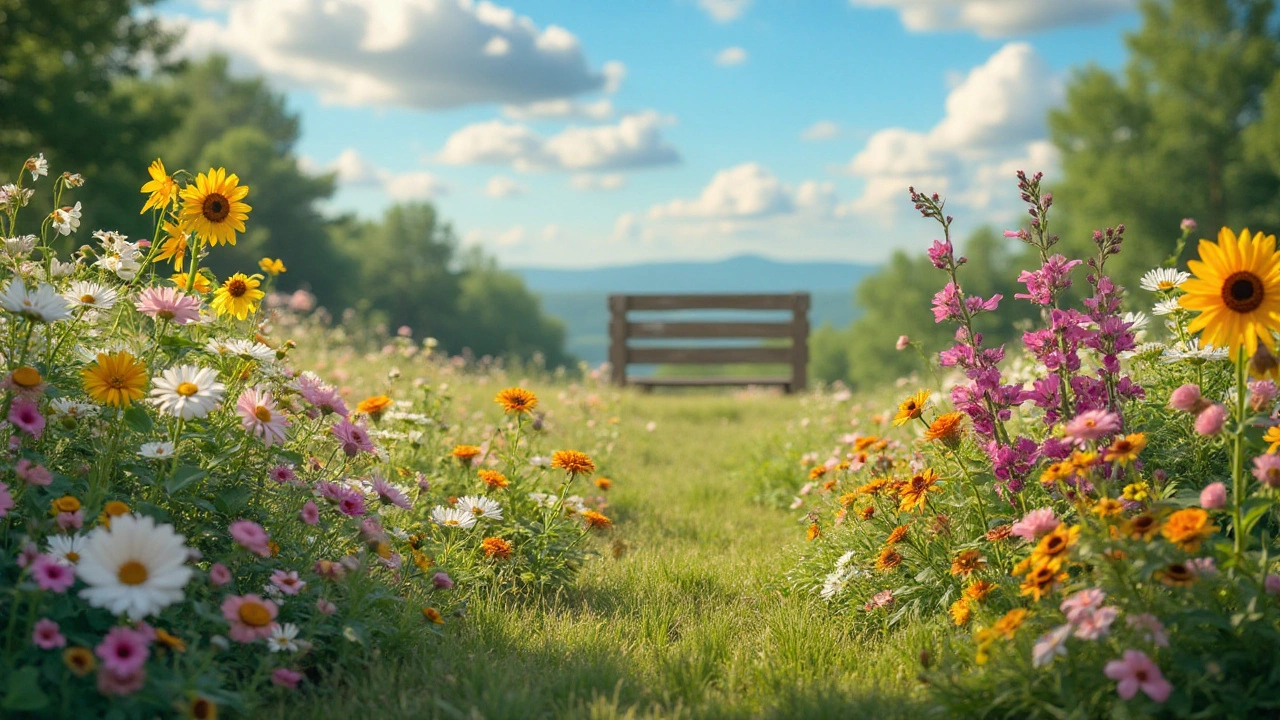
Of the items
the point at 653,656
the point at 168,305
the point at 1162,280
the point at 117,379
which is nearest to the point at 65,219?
the point at 168,305

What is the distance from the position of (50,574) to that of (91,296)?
927 millimetres

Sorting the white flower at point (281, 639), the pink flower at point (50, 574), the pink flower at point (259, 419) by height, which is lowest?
the white flower at point (281, 639)

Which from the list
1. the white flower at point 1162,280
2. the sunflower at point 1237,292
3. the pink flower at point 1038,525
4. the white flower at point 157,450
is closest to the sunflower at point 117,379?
the white flower at point 157,450

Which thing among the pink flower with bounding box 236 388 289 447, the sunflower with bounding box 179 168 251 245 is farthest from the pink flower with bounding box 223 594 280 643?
the sunflower with bounding box 179 168 251 245

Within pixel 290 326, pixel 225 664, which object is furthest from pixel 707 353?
pixel 225 664

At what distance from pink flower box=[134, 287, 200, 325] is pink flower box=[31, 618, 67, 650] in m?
0.85

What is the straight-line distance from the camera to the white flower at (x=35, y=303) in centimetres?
204

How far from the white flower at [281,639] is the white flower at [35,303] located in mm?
902

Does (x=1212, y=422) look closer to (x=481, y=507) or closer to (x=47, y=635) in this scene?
(x=481, y=507)

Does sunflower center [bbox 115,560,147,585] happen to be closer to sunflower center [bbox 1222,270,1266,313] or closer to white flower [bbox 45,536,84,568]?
white flower [bbox 45,536,84,568]

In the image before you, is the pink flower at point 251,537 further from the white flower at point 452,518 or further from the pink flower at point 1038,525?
the pink flower at point 1038,525

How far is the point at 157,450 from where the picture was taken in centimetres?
Answer: 234

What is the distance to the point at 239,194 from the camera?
2643mm

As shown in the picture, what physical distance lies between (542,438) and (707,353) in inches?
321
